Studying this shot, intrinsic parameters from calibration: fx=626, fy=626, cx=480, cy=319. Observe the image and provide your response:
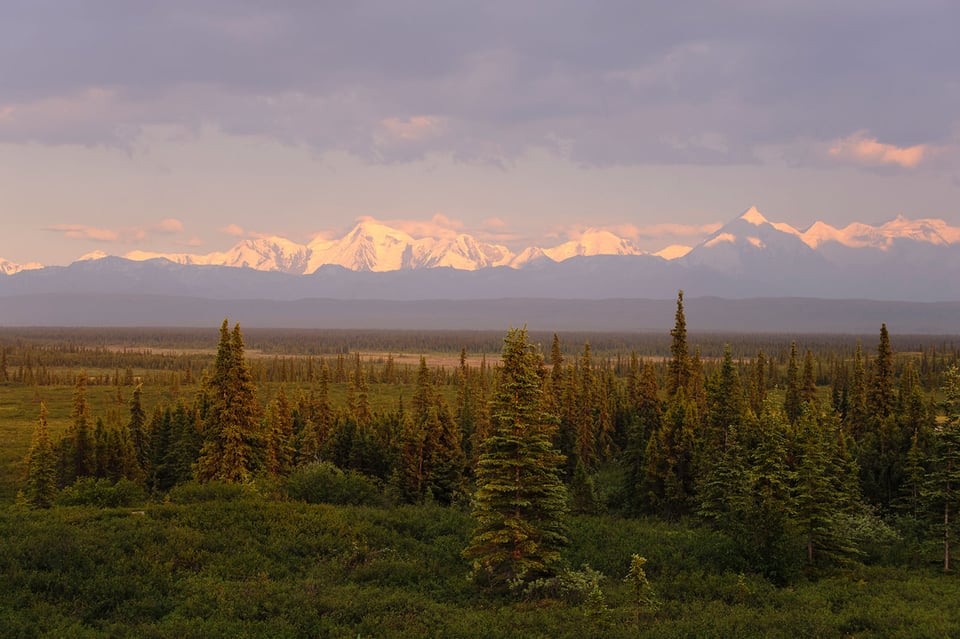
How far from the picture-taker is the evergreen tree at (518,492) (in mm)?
29125

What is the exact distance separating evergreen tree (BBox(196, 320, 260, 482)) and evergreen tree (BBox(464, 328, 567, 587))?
24.0 meters

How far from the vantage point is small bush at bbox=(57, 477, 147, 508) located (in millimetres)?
39250

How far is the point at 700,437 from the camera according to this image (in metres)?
57.1

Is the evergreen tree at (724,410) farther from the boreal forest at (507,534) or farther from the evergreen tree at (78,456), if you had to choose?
the evergreen tree at (78,456)

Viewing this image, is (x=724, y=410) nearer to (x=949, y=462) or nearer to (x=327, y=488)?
(x=949, y=462)

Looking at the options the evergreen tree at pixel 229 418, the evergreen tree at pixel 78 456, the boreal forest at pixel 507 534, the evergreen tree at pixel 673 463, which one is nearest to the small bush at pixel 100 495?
the boreal forest at pixel 507 534

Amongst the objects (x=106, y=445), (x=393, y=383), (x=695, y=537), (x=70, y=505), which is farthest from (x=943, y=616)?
(x=393, y=383)

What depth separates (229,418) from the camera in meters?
46.9

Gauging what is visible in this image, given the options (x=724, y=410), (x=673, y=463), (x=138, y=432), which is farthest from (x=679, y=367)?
(x=138, y=432)

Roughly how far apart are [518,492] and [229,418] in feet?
88.6

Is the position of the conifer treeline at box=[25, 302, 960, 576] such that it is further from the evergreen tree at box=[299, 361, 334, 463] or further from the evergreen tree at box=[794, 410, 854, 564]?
the evergreen tree at box=[299, 361, 334, 463]

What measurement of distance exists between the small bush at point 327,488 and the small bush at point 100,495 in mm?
10088

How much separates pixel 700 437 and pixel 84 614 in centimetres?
4871

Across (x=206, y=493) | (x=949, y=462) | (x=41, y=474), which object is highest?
(x=949, y=462)
